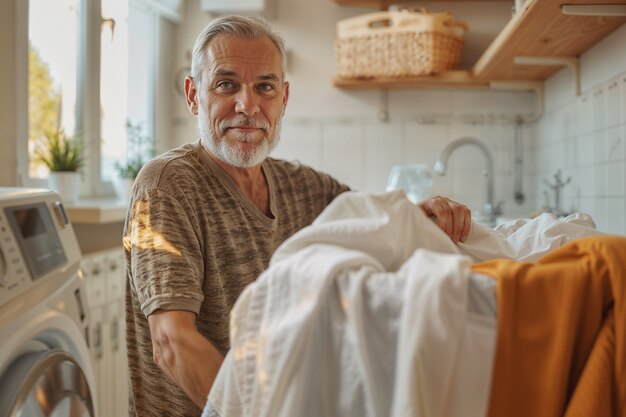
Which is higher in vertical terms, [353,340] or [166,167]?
[166,167]

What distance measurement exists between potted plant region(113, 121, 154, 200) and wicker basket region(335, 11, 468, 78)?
94 cm

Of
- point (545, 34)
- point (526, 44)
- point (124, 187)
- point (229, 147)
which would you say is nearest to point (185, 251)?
point (229, 147)

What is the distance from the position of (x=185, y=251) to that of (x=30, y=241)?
41 cm

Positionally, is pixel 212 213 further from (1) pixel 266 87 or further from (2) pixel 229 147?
(1) pixel 266 87

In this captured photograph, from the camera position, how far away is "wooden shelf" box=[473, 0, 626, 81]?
172cm

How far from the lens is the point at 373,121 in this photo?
3250 mm

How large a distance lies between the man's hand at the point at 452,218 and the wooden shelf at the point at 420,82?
6.60 ft

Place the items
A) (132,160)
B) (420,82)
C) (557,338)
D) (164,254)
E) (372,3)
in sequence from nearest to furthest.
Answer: (557,338) < (164,254) < (132,160) < (420,82) < (372,3)

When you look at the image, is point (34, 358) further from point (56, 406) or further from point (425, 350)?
point (425, 350)

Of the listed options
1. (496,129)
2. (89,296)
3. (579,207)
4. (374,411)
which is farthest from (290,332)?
(496,129)

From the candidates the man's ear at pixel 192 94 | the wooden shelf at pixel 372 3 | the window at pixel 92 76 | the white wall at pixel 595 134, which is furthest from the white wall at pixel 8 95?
the white wall at pixel 595 134

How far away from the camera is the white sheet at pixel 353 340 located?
502 millimetres

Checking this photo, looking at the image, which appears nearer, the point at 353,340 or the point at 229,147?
the point at 353,340

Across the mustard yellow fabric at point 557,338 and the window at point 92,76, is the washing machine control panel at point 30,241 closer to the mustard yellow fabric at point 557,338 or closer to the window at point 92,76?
the window at point 92,76
